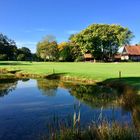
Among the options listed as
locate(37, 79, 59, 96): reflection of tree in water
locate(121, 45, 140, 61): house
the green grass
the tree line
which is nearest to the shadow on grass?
the green grass

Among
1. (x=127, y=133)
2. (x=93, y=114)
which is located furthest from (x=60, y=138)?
(x=93, y=114)

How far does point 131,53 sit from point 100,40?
126 ft

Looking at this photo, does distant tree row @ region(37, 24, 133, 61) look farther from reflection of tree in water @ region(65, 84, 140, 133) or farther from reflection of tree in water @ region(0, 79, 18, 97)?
reflection of tree in water @ region(65, 84, 140, 133)

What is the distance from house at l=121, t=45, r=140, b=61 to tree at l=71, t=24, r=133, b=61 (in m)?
19.6

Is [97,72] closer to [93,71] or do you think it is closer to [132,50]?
[93,71]

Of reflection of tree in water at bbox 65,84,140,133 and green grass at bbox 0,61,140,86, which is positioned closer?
reflection of tree in water at bbox 65,84,140,133

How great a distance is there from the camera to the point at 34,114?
945 inches

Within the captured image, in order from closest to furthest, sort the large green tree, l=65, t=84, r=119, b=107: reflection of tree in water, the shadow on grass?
1. l=65, t=84, r=119, b=107: reflection of tree in water
2. the shadow on grass
3. the large green tree

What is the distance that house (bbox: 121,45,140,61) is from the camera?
182750mm

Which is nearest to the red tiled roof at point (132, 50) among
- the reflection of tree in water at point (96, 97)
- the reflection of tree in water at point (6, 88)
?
the reflection of tree in water at point (6, 88)

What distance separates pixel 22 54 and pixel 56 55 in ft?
63.2

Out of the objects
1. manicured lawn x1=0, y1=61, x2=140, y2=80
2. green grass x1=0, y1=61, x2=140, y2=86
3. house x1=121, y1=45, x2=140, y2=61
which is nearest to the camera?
green grass x1=0, y1=61, x2=140, y2=86

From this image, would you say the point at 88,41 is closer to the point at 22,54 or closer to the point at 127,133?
the point at 22,54

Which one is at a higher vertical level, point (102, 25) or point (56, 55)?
point (102, 25)
